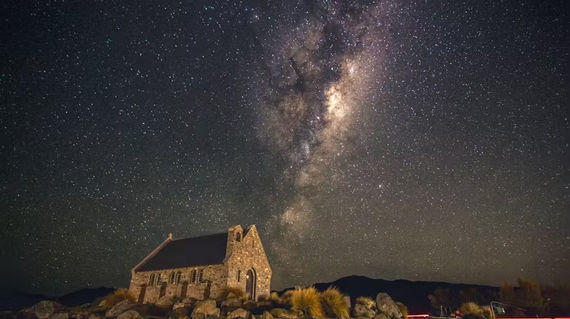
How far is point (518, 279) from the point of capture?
50000 millimetres

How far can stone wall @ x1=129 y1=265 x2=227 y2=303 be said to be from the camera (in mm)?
33875

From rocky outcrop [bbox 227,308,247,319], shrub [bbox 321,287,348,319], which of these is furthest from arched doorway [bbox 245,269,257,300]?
rocky outcrop [bbox 227,308,247,319]

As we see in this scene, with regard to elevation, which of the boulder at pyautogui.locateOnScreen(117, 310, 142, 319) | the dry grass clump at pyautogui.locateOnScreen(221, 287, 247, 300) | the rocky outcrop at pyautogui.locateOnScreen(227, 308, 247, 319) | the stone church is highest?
the stone church

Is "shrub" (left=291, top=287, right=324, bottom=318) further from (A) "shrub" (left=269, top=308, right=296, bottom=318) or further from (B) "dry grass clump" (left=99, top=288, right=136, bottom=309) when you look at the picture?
(B) "dry grass clump" (left=99, top=288, right=136, bottom=309)

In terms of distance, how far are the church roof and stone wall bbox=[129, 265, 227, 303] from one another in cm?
70

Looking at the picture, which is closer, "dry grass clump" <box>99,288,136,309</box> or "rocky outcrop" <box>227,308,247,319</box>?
"rocky outcrop" <box>227,308,247,319</box>

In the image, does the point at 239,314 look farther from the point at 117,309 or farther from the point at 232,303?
the point at 117,309

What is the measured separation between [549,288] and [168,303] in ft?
194

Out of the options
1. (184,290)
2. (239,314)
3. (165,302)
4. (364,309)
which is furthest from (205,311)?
(364,309)

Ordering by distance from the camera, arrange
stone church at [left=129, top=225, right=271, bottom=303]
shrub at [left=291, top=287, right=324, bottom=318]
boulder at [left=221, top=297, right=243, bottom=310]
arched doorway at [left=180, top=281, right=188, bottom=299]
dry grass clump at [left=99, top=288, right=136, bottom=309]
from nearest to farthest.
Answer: shrub at [left=291, top=287, right=324, bottom=318], boulder at [left=221, top=297, right=243, bottom=310], dry grass clump at [left=99, top=288, right=136, bottom=309], stone church at [left=129, top=225, right=271, bottom=303], arched doorway at [left=180, top=281, right=188, bottom=299]

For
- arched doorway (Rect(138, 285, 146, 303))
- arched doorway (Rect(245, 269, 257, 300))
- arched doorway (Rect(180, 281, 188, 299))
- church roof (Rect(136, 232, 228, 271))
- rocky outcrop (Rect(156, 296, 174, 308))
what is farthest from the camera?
arched doorway (Rect(138, 285, 146, 303))

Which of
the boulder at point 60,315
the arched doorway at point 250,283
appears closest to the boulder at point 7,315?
the boulder at point 60,315

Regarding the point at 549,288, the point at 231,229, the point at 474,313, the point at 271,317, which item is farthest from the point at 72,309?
the point at 549,288

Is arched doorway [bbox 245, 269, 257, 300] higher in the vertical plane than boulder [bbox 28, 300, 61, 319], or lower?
higher
